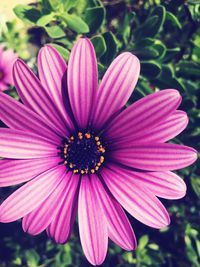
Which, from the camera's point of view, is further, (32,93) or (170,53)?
(170,53)

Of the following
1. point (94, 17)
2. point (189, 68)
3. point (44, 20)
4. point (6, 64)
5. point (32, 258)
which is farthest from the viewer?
point (6, 64)

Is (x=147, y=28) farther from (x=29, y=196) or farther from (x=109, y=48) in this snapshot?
(x=29, y=196)

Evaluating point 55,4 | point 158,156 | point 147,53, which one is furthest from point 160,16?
point 158,156

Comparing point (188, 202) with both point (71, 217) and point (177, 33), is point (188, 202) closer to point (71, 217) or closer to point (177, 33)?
point (177, 33)

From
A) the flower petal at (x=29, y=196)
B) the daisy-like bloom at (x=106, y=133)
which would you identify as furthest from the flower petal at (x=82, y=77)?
the flower petal at (x=29, y=196)

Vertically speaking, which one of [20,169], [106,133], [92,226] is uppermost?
[106,133]

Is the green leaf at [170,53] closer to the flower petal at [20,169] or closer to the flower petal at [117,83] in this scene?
the flower petal at [117,83]

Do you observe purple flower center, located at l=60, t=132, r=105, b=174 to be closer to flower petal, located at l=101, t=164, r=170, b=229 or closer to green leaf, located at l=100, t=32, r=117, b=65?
flower petal, located at l=101, t=164, r=170, b=229
